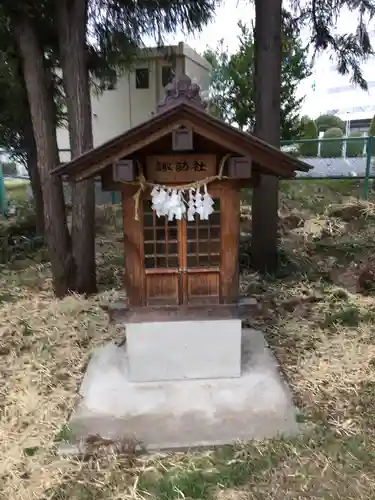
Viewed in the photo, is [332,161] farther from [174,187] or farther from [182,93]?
[182,93]

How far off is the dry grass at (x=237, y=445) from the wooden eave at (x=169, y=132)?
119 cm

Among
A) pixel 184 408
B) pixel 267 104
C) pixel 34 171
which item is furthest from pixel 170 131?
pixel 34 171

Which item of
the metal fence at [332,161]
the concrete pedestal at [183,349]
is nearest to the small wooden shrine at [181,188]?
the concrete pedestal at [183,349]

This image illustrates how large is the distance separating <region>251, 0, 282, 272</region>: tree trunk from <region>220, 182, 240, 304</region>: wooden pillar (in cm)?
226

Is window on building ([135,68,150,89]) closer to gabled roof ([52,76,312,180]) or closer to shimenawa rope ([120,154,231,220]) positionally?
shimenawa rope ([120,154,231,220])

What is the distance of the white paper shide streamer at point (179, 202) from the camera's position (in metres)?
3.61

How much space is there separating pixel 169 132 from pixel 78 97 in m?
2.75

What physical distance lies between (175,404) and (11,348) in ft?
6.10

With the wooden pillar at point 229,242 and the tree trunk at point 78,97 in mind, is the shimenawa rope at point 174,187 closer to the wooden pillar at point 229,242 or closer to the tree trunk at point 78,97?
the wooden pillar at point 229,242

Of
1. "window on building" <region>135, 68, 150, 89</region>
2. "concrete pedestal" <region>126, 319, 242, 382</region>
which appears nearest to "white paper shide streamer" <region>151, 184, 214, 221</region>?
"concrete pedestal" <region>126, 319, 242, 382</region>

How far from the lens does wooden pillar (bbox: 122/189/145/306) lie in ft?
12.3

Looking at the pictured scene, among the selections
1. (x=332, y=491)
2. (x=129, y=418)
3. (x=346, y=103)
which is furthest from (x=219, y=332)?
(x=346, y=103)

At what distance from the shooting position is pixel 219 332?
3934 mm

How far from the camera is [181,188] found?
12.0ft
